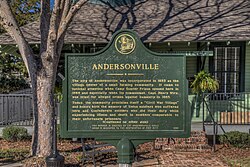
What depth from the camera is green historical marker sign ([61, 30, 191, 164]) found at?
4.16 metres

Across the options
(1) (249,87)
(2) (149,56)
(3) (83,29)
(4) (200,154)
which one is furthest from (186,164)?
(3) (83,29)

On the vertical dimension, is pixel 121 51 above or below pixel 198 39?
below

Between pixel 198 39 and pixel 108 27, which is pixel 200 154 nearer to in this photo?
pixel 198 39

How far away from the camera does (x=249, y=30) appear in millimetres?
11742

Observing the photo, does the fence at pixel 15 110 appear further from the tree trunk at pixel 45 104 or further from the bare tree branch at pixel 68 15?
the bare tree branch at pixel 68 15

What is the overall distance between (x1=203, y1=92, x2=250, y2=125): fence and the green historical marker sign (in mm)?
7468

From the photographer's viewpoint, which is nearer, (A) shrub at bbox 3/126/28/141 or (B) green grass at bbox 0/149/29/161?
(B) green grass at bbox 0/149/29/161

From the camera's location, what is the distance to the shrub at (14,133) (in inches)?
406

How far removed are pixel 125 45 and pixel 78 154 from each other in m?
5.32

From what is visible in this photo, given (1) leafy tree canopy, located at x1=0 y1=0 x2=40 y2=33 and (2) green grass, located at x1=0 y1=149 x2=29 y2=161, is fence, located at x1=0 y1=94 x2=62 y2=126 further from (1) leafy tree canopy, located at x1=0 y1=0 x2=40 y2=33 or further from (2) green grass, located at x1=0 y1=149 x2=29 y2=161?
(1) leafy tree canopy, located at x1=0 y1=0 x2=40 y2=33

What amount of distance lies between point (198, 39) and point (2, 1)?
721 cm

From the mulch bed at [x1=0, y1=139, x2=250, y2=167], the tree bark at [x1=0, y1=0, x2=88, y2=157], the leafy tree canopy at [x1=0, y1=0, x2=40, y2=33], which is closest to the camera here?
the tree bark at [x1=0, y1=0, x2=88, y2=157]

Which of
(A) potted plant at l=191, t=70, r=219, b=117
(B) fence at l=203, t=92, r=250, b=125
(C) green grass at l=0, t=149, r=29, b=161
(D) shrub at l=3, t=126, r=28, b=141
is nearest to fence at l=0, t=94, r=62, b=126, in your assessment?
(D) shrub at l=3, t=126, r=28, b=141

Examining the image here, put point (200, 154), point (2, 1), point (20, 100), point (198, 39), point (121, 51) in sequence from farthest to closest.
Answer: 1. point (20, 100)
2. point (198, 39)
3. point (200, 154)
4. point (2, 1)
5. point (121, 51)
